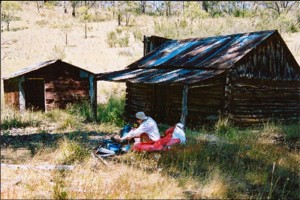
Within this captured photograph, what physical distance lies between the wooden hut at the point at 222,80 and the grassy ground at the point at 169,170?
232 centimetres

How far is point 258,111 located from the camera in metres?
13.5

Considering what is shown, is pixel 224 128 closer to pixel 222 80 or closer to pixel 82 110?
pixel 222 80

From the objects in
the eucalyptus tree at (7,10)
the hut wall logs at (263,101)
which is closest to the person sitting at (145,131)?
the hut wall logs at (263,101)

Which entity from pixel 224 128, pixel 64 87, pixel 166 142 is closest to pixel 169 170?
pixel 166 142

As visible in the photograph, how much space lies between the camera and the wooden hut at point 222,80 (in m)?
12.5

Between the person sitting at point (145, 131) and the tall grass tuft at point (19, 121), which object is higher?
the person sitting at point (145, 131)

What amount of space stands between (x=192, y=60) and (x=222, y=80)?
1.70m

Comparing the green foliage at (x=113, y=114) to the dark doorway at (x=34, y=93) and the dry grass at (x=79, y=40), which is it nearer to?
the dry grass at (x=79, y=40)

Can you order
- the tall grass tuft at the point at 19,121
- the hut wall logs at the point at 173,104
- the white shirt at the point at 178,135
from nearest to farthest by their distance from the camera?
1. the white shirt at the point at 178,135
2. the tall grass tuft at the point at 19,121
3. the hut wall logs at the point at 173,104

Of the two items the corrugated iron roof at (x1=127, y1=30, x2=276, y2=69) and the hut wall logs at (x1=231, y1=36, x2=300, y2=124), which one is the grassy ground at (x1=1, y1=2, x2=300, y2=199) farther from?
the corrugated iron roof at (x1=127, y1=30, x2=276, y2=69)

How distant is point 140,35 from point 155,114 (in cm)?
2186

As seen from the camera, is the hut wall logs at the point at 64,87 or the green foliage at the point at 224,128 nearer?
the green foliage at the point at 224,128

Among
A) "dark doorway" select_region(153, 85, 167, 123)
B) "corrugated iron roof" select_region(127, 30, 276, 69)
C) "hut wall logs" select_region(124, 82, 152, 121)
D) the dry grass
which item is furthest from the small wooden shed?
the dry grass

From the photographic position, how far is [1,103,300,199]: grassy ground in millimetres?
6031
